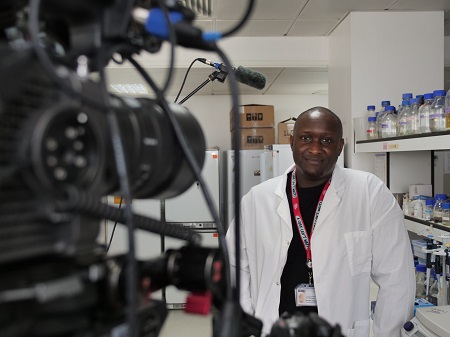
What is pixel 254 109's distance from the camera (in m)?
4.93

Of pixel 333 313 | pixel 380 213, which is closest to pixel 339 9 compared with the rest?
pixel 380 213

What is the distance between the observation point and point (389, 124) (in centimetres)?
266

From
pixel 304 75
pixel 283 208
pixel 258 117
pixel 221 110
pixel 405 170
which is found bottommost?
pixel 283 208

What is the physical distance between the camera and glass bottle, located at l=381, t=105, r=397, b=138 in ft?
8.70

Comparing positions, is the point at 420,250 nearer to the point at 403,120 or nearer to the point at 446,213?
the point at 446,213

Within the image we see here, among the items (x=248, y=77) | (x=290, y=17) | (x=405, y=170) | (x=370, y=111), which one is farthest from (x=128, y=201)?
(x=290, y=17)

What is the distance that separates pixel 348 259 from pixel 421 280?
38.9 inches

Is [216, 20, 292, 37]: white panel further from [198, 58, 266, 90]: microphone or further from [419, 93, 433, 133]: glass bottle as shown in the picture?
[198, 58, 266, 90]: microphone

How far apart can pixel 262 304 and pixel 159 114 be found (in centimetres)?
128

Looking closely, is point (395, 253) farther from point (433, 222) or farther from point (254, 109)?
point (254, 109)

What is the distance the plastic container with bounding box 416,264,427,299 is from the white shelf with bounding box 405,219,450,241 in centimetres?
19

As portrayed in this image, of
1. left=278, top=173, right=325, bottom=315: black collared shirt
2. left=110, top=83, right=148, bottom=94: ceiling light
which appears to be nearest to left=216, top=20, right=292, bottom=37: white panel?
left=110, top=83, right=148, bottom=94: ceiling light

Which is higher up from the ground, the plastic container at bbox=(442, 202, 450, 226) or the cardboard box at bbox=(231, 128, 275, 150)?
the cardboard box at bbox=(231, 128, 275, 150)

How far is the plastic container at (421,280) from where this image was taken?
226 cm
